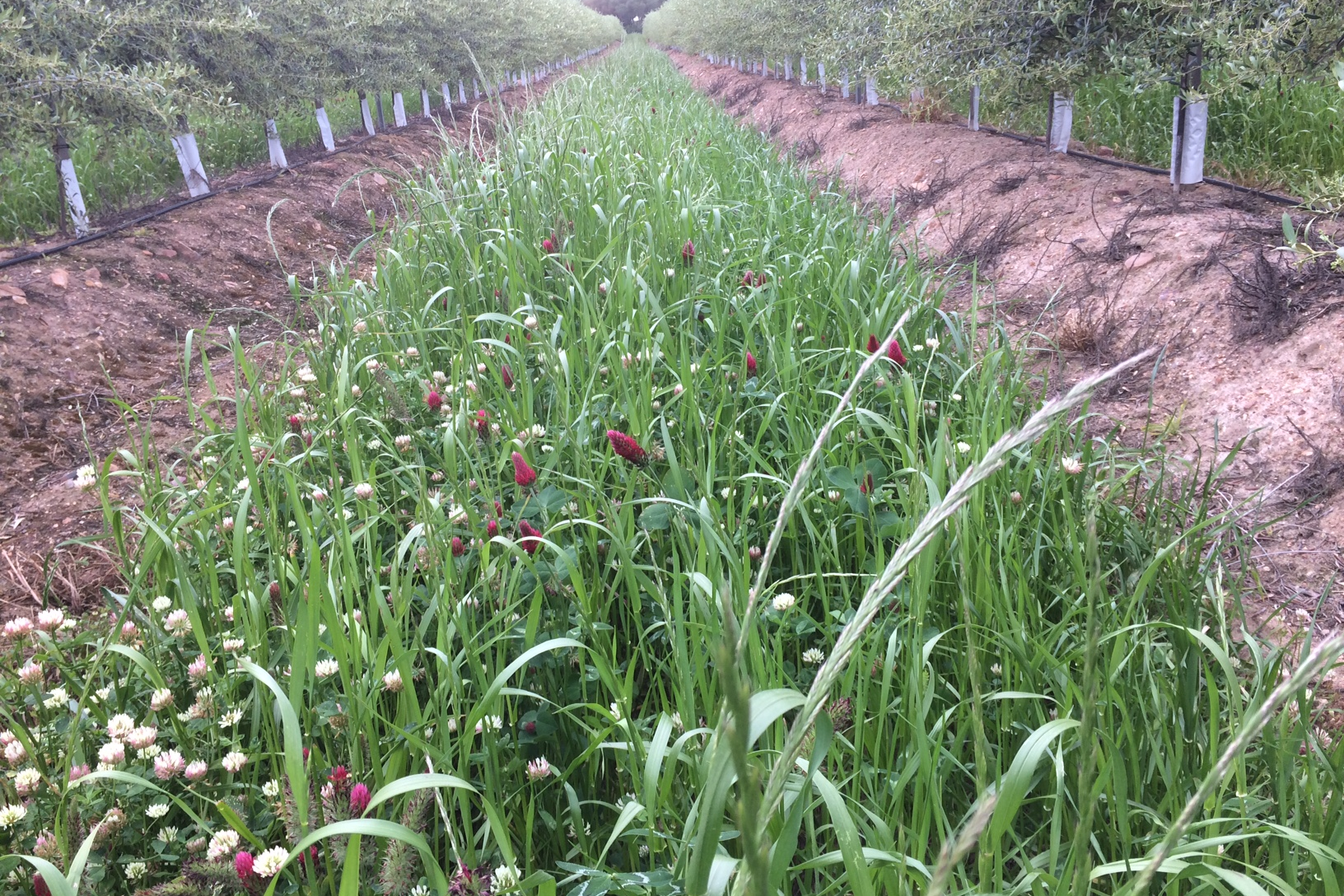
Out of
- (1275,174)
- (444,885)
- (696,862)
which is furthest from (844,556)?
(1275,174)

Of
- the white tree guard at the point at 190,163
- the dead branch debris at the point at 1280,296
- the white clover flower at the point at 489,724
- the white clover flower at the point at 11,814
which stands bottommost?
the white clover flower at the point at 11,814

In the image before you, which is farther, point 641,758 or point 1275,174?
point 1275,174

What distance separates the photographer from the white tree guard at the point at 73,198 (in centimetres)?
545

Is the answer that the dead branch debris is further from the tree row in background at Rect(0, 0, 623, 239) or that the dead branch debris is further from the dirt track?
the tree row in background at Rect(0, 0, 623, 239)

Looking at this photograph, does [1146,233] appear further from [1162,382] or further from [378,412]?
[378,412]

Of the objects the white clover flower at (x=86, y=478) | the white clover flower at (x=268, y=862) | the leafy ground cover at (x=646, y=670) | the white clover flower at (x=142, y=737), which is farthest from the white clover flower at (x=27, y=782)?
the white clover flower at (x=86, y=478)

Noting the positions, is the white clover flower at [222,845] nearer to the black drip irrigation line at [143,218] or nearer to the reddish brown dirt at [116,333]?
the reddish brown dirt at [116,333]

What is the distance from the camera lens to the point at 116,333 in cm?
447

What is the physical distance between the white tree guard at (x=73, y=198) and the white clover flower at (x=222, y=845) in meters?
5.96

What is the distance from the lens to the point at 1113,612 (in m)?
1.50

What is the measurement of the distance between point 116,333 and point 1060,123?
620cm

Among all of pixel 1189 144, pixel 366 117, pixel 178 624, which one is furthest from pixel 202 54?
pixel 1189 144

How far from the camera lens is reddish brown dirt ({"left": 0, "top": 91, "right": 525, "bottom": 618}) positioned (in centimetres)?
260

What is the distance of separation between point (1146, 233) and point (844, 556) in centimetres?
307
